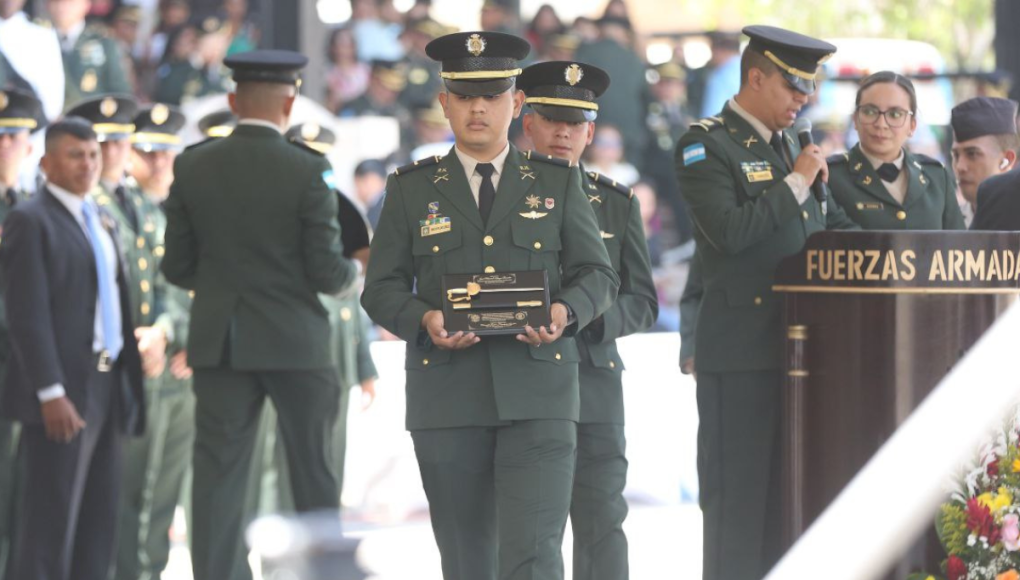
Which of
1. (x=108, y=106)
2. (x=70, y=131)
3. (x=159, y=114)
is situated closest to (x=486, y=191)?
(x=70, y=131)

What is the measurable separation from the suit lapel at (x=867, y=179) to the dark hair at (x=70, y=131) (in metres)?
2.64

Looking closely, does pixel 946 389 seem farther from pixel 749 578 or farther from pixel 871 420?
pixel 749 578

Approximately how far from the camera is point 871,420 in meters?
4.71

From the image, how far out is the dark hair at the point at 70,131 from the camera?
20.2 ft

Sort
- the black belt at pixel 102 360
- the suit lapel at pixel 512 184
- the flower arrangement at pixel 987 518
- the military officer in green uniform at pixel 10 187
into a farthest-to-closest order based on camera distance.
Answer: the military officer in green uniform at pixel 10 187
the black belt at pixel 102 360
the suit lapel at pixel 512 184
the flower arrangement at pixel 987 518

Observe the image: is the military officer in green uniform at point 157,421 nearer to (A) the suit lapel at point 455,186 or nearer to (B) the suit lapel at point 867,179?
(A) the suit lapel at point 455,186

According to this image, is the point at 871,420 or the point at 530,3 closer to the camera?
the point at 871,420

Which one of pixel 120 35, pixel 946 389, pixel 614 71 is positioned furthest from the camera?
pixel 614 71

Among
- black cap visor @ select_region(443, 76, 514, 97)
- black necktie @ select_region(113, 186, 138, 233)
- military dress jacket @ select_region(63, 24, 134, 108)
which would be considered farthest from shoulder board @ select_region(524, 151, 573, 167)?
military dress jacket @ select_region(63, 24, 134, 108)

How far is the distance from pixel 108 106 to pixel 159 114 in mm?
524

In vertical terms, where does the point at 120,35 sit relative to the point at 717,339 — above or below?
above

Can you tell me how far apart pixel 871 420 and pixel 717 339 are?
63cm

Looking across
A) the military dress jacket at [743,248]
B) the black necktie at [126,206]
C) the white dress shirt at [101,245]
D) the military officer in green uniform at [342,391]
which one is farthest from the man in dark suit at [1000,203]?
the black necktie at [126,206]

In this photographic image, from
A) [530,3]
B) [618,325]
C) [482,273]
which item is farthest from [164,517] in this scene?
[530,3]
